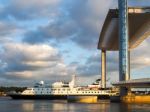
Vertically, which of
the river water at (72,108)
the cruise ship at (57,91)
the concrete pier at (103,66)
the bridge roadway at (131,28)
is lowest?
the river water at (72,108)

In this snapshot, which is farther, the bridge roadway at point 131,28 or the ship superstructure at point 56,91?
the ship superstructure at point 56,91

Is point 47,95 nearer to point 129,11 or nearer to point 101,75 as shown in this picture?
point 101,75

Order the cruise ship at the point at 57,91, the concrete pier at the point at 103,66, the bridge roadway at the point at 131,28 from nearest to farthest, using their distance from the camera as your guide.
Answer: the bridge roadway at the point at 131,28 → the cruise ship at the point at 57,91 → the concrete pier at the point at 103,66

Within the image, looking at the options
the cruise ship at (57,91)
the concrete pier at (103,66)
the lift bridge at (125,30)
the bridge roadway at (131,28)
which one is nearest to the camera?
the lift bridge at (125,30)

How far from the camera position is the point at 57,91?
120 metres

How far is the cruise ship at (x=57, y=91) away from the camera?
118 m

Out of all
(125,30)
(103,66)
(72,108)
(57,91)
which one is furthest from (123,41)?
(103,66)

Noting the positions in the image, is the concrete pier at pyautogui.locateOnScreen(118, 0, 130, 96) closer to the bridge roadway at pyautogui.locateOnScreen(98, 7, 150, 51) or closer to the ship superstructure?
the bridge roadway at pyautogui.locateOnScreen(98, 7, 150, 51)

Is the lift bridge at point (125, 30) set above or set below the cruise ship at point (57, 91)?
above

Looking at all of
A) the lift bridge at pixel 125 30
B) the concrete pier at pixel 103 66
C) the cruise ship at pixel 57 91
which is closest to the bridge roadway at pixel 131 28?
the lift bridge at pixel 125 30

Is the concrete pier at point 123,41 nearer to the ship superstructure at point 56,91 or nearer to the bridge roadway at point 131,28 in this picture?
the bridge roadway at point 131,28

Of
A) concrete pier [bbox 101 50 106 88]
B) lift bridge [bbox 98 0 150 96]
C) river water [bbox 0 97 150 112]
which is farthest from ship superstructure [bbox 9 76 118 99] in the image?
river water [bbox 0 97 150 112]

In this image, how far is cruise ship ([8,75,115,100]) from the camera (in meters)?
118

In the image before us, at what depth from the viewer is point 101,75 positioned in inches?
5369
